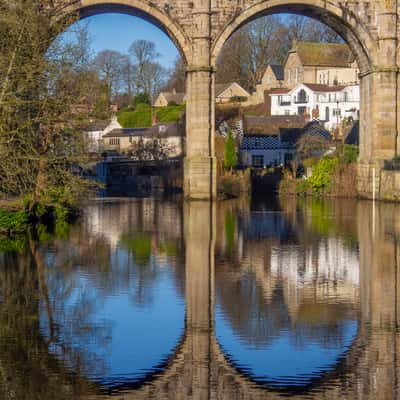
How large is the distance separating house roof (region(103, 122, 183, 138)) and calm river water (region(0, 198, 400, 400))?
38613 millimetres

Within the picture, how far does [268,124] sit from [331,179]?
17.1 m

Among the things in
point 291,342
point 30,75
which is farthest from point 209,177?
point 291,342

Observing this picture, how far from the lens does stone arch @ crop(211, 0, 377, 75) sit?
36.7m

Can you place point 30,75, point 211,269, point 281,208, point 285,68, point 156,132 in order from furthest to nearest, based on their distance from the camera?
1. point 285,68
2. point 156,132
3. point 281,208
4. point 30,75
5. point 211,269

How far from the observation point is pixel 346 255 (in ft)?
66.7

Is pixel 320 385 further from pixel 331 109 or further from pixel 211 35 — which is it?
pixel 331 109

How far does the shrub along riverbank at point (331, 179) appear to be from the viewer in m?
42.2

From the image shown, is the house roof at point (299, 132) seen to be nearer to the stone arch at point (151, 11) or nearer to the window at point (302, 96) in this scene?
the stone arch at point (151, 11)

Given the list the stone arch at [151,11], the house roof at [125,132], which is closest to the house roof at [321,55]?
the house roof at [125,132]

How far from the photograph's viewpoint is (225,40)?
36719 mm

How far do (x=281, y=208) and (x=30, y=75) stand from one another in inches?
645

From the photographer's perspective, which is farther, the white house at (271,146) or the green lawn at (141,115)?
the green lawn at (141,115)

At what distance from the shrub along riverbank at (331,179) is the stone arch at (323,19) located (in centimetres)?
548

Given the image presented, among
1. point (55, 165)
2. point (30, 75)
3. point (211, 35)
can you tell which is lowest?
point (55, 165)
